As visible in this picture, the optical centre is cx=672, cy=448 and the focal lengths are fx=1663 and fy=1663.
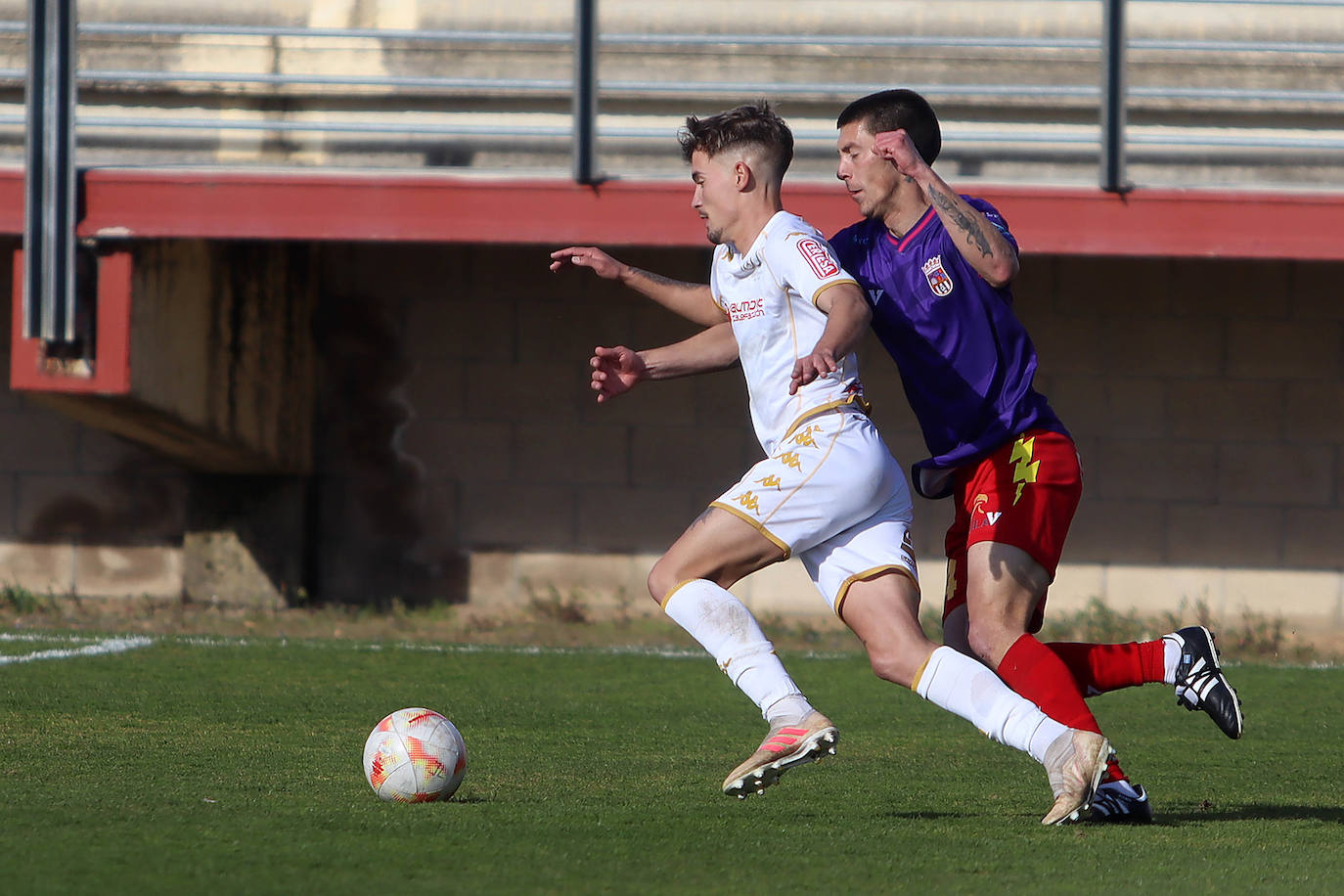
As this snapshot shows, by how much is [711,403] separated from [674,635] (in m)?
1.50

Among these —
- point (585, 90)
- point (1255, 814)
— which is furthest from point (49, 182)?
point (1255, 814)

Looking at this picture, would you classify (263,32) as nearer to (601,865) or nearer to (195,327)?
(195,327)

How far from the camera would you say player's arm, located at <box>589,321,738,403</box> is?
179 inches

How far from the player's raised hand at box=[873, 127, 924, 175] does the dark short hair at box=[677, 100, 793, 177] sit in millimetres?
315

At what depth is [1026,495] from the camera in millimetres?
4410

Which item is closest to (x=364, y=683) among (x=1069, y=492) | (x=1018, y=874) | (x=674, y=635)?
(x=674, y=635)

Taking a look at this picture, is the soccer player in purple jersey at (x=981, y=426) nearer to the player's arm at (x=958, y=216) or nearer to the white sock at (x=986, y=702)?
the player's arm at (x=958, y=216)

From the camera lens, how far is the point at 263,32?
8.88 m

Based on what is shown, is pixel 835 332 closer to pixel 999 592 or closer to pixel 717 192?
pixel 717 192

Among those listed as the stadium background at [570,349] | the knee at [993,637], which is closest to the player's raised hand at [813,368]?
the knee at [993,637]

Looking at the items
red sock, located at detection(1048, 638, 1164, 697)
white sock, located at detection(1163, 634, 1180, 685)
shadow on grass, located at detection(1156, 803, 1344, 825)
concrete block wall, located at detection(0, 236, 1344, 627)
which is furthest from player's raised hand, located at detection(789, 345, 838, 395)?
concrete block wall, located at detection(0, 236, 1344, 627)

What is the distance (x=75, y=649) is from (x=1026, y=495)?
4.95 m

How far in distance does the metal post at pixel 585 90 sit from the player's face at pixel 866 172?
13.6ft

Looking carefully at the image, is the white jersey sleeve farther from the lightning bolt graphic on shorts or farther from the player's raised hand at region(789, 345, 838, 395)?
the lightning bolt graphic on shorts
